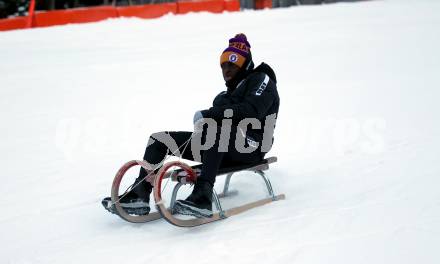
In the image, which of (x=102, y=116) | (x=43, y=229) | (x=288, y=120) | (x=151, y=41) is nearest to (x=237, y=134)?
(x=43, y=229)

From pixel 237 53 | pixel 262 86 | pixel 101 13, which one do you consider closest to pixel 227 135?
pixel 262 86

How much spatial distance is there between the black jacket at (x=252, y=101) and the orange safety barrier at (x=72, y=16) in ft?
37.1

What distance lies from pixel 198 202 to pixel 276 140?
10.0ft

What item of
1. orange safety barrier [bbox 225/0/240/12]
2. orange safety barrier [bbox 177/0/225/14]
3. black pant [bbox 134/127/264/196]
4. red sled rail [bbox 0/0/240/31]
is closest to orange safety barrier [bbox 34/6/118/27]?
red sled rail [bbox 0/0/240/31]

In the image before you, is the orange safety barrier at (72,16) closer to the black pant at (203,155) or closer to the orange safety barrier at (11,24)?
the orange safety barrier at (11,24)

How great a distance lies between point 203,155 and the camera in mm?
4484

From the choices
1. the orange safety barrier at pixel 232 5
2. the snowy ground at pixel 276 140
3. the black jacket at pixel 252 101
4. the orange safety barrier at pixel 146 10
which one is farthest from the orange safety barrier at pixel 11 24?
the black jacket at pixel 252 101

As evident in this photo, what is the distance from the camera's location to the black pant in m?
4.45

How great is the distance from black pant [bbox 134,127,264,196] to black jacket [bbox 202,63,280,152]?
0.15m

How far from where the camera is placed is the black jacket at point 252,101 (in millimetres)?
4672

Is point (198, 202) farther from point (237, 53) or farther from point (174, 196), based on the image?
point (237, 53)

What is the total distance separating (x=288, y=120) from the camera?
26.7 feet

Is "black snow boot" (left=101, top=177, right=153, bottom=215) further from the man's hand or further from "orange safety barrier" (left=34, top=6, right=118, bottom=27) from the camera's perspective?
"orange safety barrier" (left=34, top=6, right=118, bottom=27)

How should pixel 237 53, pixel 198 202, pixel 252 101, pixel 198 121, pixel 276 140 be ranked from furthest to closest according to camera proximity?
pixel 276 140
pixel 237 53
pixel 252 101
pixel 198 121
pixel 198 202
